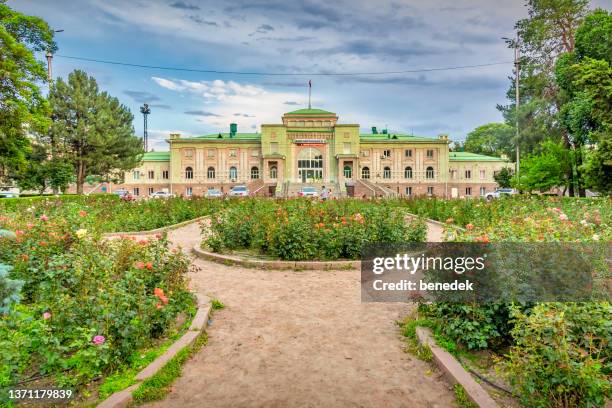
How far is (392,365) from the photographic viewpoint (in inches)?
167

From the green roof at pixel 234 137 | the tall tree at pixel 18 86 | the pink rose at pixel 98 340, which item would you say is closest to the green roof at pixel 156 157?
the green roof at pixel 234 137

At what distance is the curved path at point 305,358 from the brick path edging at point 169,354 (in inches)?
7.8

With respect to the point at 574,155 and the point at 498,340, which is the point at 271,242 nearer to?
the point at 498,340

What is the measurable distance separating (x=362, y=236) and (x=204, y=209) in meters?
12.1

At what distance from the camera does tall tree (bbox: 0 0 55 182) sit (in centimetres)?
2331

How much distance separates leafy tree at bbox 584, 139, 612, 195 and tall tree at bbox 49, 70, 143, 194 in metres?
35.5

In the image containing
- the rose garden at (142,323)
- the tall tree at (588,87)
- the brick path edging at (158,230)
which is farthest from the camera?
the tall tree at (588,87)

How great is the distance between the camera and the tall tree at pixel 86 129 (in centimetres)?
3294

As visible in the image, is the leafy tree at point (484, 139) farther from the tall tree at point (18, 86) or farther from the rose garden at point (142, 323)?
the rose garden at point (142, 323)

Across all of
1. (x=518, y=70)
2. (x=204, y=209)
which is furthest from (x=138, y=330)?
(x=518, y=70)

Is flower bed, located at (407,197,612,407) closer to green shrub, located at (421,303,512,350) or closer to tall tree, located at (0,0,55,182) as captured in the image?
green shrub, located at (421,303,512,350)

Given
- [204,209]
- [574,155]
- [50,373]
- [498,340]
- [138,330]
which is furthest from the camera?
[574,155]

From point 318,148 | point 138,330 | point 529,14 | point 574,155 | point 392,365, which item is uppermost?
point 529,14

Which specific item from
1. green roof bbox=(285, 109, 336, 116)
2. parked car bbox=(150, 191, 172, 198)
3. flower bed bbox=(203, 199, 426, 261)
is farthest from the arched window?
flower bed bbox=(203, 199, 426, 261)
